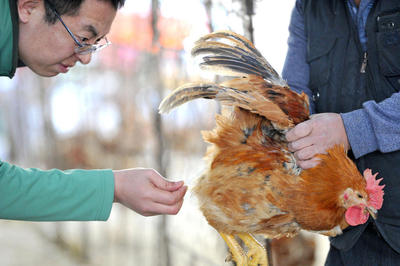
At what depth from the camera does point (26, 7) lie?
1.11 meters

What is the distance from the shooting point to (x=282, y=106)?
141 centimetres

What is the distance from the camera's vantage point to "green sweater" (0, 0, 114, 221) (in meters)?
1.08

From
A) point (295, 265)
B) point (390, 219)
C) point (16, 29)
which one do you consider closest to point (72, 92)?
point (295, 265)

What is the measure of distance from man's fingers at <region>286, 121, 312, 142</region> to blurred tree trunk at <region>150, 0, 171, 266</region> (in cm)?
159

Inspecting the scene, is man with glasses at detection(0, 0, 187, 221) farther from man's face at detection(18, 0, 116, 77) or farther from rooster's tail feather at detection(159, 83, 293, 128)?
rooster's tail feather at detection(159, 83, 293, 128)

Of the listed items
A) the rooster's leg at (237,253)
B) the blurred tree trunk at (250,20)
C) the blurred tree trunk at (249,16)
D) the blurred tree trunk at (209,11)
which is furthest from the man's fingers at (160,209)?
the blurred tree trunk at (209,11)

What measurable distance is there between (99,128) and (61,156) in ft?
2.51

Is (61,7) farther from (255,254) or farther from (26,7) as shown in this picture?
(255,254)

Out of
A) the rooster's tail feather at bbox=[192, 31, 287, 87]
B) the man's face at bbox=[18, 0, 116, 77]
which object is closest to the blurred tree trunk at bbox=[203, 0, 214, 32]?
the rooster's tail feather at bbox=[192, 31, 287, 87]

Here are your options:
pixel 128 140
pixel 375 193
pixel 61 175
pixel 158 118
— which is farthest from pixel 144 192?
pixel 128 140

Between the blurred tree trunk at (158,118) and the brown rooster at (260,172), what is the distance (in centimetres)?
137

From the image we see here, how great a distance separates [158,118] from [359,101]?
175 cm

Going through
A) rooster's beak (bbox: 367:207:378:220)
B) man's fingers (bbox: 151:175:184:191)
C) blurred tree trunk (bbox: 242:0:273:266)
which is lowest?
rooster's beak (bbox: 367:207:378:220)

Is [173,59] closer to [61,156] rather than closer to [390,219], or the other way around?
[390,219]
